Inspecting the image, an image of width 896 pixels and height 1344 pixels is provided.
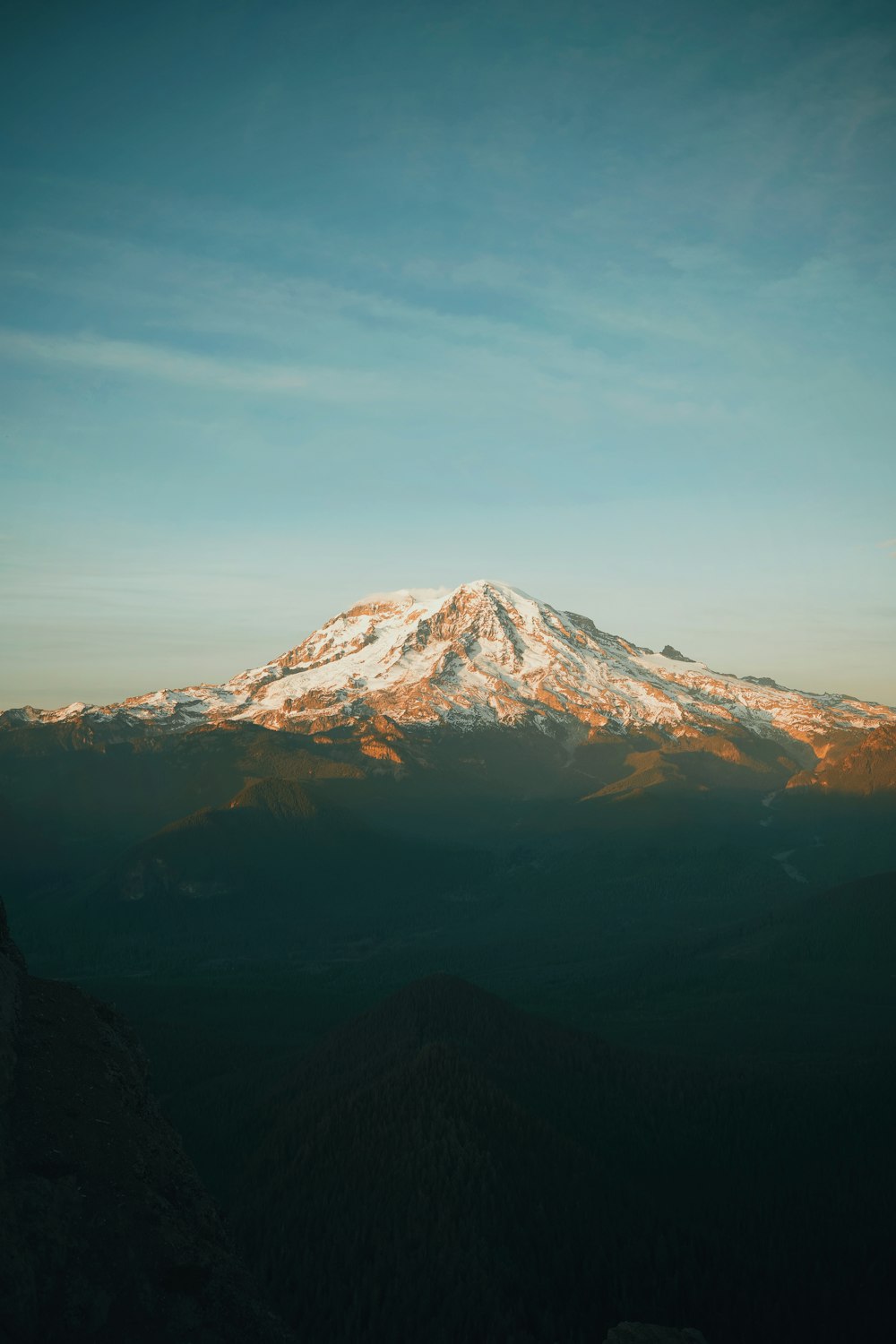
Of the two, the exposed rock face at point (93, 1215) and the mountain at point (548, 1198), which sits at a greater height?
the exposed rock face at point (93, 1215)

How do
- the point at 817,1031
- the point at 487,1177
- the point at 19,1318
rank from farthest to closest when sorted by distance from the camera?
the point at 817,1031
the point at 487,1177
the point at 19,1318

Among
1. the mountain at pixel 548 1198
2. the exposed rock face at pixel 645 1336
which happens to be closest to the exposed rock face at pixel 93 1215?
the exposed rock face at pixel 645 1336

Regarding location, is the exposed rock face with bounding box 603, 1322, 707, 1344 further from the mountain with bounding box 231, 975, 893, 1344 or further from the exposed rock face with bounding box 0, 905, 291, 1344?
the exposed rock face with bounding box 0, 905, 291, 1344

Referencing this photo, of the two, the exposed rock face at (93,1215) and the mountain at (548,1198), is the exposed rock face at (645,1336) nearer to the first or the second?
the mountain at (548,1198)

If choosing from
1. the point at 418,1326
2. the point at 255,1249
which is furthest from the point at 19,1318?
the point at 255,1249

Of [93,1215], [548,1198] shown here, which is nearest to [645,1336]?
[548,1198]

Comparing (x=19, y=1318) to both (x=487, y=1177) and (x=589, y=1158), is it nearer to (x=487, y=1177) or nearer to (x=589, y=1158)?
(x=487, y=1177)

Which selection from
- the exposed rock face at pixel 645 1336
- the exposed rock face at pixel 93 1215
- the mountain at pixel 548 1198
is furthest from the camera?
the mountain at pixel 548 1198
